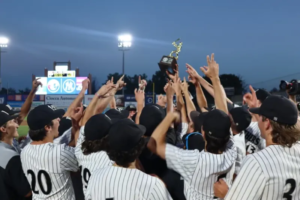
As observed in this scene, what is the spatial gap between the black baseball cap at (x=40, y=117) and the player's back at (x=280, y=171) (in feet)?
A: 6.79

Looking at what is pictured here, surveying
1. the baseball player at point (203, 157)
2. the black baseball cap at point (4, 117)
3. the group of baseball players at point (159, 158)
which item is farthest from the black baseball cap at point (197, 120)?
the black baseball cap at point (4, 117)

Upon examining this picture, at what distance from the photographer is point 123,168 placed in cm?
224

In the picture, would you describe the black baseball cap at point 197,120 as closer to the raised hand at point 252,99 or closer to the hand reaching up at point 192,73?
the hand reaching up at point 192,73

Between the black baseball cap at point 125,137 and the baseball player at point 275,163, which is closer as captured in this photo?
the baseball player at point 275,163

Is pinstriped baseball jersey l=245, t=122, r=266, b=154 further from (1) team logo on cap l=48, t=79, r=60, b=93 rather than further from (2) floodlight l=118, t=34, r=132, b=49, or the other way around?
(2) floodlight l=118, t=34, r=132, b=49

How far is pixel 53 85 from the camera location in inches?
1297

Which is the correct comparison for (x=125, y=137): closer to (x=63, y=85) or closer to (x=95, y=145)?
(x=95, y=145)

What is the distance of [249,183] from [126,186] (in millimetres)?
825

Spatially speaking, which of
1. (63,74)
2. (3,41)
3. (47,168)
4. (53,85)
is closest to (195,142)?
(47,168)

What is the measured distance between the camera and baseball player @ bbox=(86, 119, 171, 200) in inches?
84.5

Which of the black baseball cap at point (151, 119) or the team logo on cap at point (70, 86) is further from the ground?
the team logo on cap at point (70, 86)

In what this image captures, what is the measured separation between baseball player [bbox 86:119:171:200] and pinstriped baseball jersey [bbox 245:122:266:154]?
80.2 inches

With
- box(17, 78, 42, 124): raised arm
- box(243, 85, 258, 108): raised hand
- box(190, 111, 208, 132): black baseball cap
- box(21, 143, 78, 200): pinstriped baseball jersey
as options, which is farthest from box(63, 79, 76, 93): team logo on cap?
box(21, 143, 78, 200): pinstriped baseball jersey

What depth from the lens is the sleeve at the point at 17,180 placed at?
3156 mm
